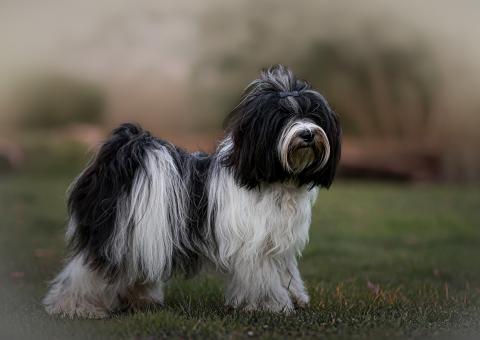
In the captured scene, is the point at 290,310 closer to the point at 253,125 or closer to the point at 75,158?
the point at 253,125

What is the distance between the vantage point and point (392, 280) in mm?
7262

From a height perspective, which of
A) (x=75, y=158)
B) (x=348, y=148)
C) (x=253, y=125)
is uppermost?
(x=253, y=125)

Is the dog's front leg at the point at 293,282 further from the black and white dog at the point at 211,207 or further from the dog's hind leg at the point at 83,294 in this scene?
the dog's hind leg at the point at 83,294

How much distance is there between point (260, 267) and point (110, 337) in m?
1.25

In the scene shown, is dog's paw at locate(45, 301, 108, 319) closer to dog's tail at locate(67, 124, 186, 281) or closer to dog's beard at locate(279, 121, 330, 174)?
dog's tail at locate(67, 124, 186, 281)

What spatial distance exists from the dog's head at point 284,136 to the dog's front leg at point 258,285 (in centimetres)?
62

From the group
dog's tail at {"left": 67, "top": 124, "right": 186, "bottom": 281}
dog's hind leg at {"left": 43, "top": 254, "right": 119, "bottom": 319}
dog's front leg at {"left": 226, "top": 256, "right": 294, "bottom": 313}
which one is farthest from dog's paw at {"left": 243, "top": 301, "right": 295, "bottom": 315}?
dog's hind leg at {"left": 43, "top": 254, "right": 119, "bottom": 319}

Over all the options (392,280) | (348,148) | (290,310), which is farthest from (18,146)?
(290,310)

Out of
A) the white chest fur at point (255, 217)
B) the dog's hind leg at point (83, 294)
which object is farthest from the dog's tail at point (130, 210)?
the white chest fur at point (255, 217)

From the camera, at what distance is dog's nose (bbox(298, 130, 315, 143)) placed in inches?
187

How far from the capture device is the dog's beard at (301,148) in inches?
188

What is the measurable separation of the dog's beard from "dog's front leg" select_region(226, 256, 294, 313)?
2.61 feet

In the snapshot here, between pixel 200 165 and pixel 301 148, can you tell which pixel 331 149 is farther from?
pixel 200 165

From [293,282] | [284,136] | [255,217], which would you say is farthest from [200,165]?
[293,282]
